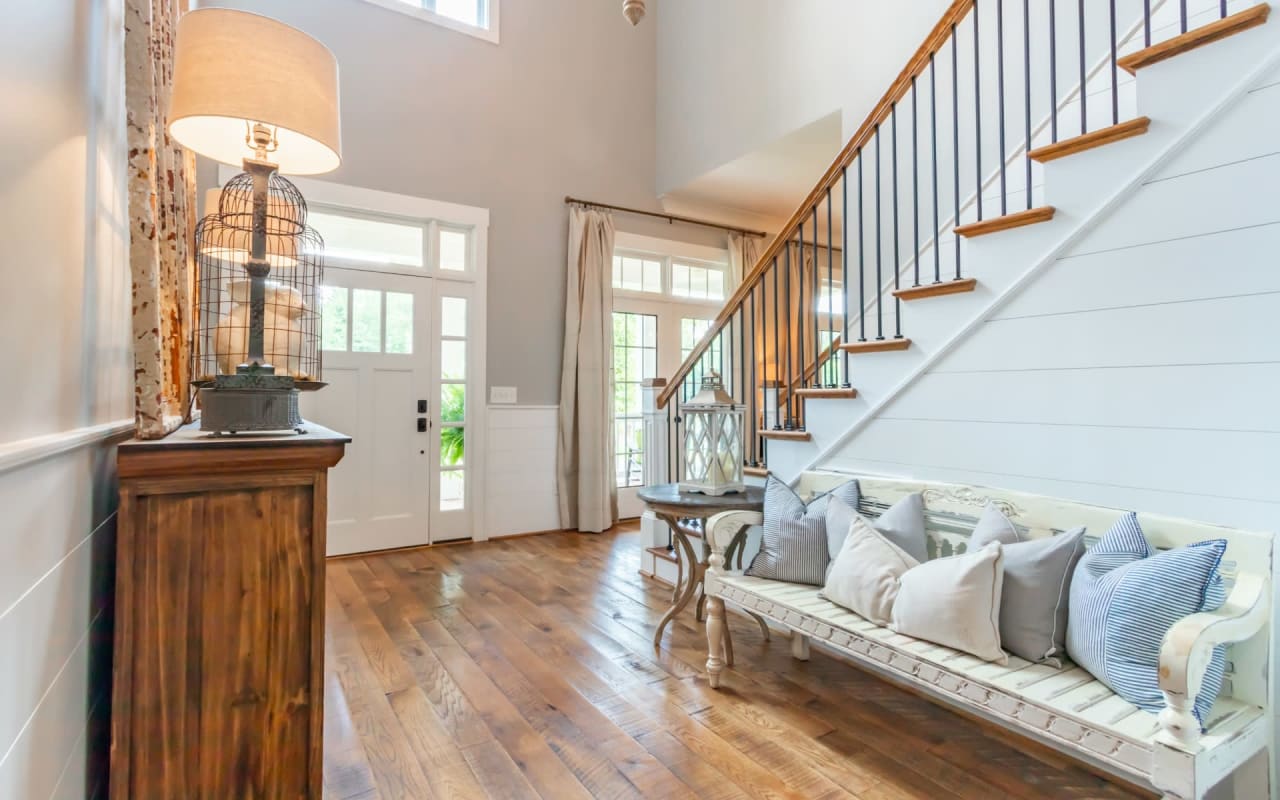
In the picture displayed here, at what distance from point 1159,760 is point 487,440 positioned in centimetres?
417

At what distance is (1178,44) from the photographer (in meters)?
1.68

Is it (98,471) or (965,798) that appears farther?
(965,798)

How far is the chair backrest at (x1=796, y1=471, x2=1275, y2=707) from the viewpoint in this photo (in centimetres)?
146

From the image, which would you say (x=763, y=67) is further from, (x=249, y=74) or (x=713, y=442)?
(x=249, y=74)

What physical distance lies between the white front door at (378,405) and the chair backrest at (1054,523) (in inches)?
116

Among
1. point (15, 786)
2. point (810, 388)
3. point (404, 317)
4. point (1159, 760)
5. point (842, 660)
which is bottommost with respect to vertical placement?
point (842, 660)

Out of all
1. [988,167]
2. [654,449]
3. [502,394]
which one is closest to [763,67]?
[988,167]

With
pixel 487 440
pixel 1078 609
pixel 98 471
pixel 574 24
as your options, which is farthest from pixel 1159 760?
pixel 574 24

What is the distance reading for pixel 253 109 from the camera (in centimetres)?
129

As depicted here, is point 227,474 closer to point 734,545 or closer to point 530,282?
point 734,545

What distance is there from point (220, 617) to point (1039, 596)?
1954mm

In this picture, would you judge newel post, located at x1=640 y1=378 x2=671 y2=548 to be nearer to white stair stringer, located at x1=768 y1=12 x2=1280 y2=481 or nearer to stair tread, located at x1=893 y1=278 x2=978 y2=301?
white stair stringer, located at x1=768 y1=12 x2=1280 y2=481

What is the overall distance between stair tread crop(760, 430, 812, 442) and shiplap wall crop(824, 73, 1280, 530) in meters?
0.69

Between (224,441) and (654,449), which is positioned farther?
(654,449)
